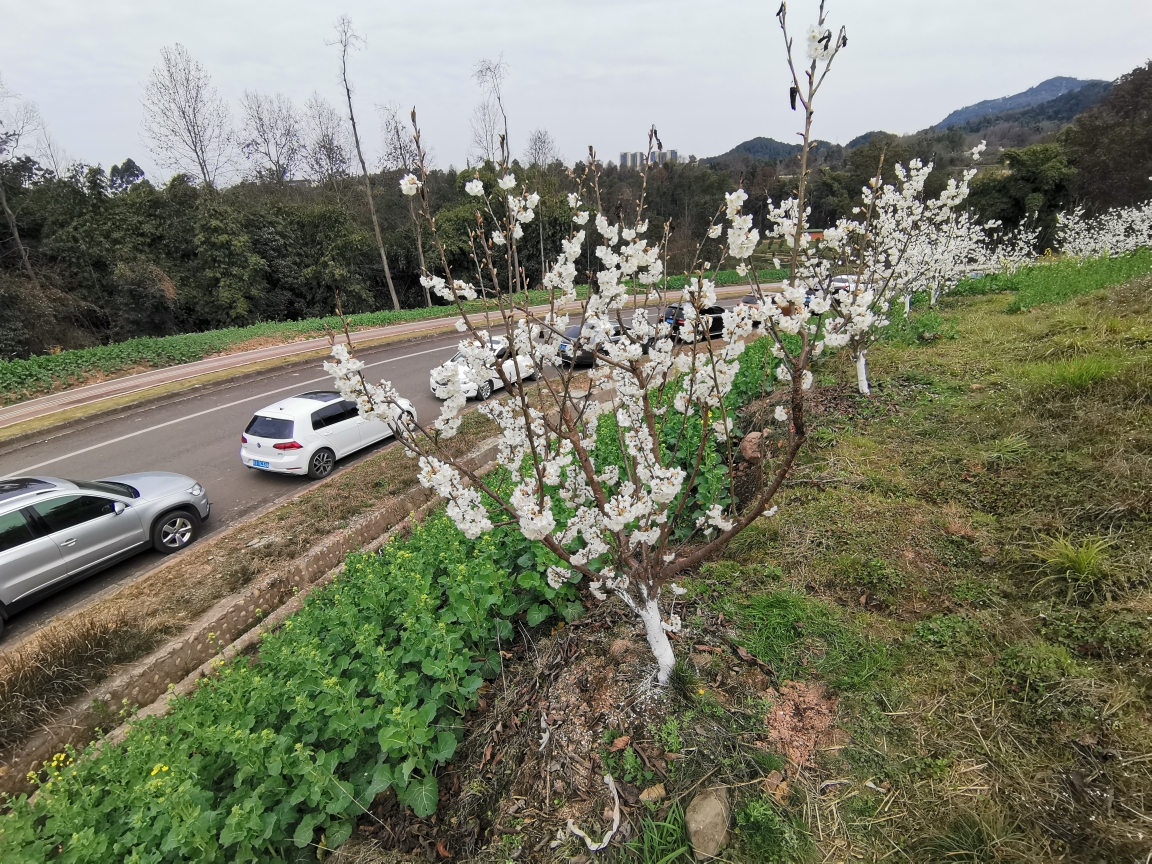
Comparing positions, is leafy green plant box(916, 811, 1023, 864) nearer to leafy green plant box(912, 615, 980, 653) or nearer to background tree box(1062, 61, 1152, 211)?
leafy green plant box(912, 615, 980, 653)

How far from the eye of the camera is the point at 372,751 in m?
3.58

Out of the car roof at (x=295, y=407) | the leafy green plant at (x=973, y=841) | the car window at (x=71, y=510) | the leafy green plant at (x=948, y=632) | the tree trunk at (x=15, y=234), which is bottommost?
the leafy green plant at (x=973, y=841)

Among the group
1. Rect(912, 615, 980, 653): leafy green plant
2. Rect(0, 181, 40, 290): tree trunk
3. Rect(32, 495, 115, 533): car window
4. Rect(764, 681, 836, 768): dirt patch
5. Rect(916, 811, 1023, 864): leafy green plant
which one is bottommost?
Rect(764, 681, 836, 768): dirt patch

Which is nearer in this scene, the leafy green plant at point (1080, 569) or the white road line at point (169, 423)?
the leafy green plant at point (1080, 569)

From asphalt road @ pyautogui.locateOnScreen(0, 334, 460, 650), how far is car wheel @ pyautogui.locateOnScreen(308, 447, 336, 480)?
0.86 feet

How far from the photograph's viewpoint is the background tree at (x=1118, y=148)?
28.1m

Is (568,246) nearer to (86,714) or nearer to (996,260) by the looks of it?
(86,714)

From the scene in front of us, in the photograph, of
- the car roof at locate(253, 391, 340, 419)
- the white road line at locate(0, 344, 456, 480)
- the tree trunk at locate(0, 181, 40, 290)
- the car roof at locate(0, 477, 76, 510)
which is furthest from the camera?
the tree trunk at locate(0, 181, 40, 290)

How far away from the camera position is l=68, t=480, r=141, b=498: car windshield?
713 centimetres

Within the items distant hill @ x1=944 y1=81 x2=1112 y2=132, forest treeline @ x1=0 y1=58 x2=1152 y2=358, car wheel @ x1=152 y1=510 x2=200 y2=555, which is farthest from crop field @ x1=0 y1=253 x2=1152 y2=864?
distant hill @ x1=944 y1=81 x2=1112 y2=132

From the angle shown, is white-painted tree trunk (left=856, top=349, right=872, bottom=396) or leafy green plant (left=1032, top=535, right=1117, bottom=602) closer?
leafy green plant (left=1032, top=535, right=1117, bottom=602)

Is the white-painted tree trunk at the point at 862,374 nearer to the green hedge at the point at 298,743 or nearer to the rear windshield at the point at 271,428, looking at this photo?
the green hedge at the point at 298,743

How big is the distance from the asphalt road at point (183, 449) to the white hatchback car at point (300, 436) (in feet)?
1.47

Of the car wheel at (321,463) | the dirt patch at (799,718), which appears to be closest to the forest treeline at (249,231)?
the car wheel at (321,463)
